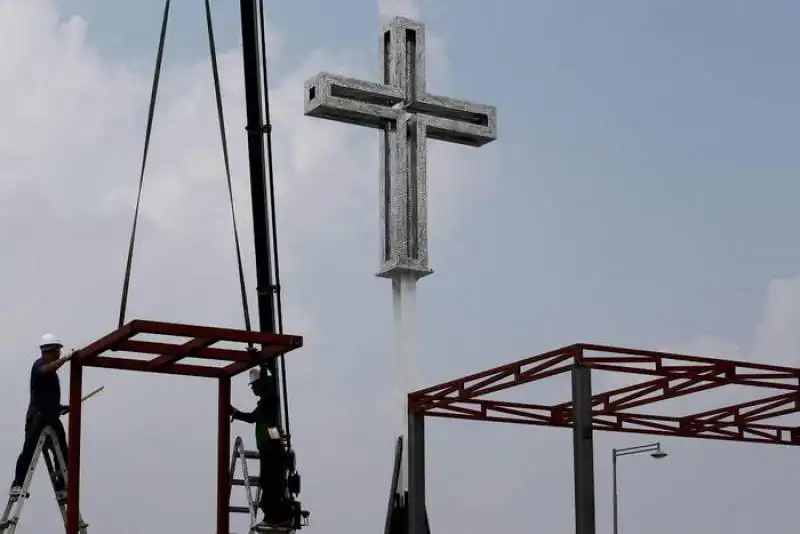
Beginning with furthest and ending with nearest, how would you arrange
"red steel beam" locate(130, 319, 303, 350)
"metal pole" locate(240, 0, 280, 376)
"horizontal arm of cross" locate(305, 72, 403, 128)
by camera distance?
"horizontal arm of cross" locate(305, 72, 403, 128) → "metal pole" locate(240, 0, 280, 376) → "red steel beam" locate(130, 319, 303, 350)

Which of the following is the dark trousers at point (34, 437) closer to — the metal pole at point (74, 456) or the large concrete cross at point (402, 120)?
the metal pole at point (74, 456)

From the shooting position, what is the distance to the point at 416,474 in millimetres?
25234

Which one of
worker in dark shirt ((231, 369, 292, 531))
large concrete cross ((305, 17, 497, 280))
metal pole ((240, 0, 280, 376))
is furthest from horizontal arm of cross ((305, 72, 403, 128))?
worker in dark shirt ((231, 369, 292, 531))

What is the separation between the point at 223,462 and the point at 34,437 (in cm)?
274

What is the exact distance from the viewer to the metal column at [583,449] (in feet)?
71.4

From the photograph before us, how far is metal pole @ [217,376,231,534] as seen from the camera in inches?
842

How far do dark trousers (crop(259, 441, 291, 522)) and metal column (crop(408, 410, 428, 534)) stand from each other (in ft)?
11.1

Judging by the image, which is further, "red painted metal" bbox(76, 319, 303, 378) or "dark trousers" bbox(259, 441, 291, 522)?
"dark trousers" bbox(259, 441, 291, 522)

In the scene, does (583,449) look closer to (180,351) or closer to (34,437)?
(180,351)

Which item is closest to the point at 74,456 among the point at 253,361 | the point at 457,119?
the point at 253,361

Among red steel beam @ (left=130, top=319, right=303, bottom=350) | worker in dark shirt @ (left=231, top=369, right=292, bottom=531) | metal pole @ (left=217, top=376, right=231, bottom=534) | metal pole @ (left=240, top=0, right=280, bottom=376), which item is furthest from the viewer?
metal pole @ (left=240, top=0, right=280, bottom=376)

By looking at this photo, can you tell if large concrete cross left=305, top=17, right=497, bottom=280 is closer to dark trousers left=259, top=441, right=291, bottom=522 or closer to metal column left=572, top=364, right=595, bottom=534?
metal column left=572, top=364, right=595, bottom=534

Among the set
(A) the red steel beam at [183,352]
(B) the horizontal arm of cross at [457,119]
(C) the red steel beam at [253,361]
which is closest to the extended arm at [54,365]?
(A) the red steel beam at [183,352]

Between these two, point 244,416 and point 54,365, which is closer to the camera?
point 54,365
